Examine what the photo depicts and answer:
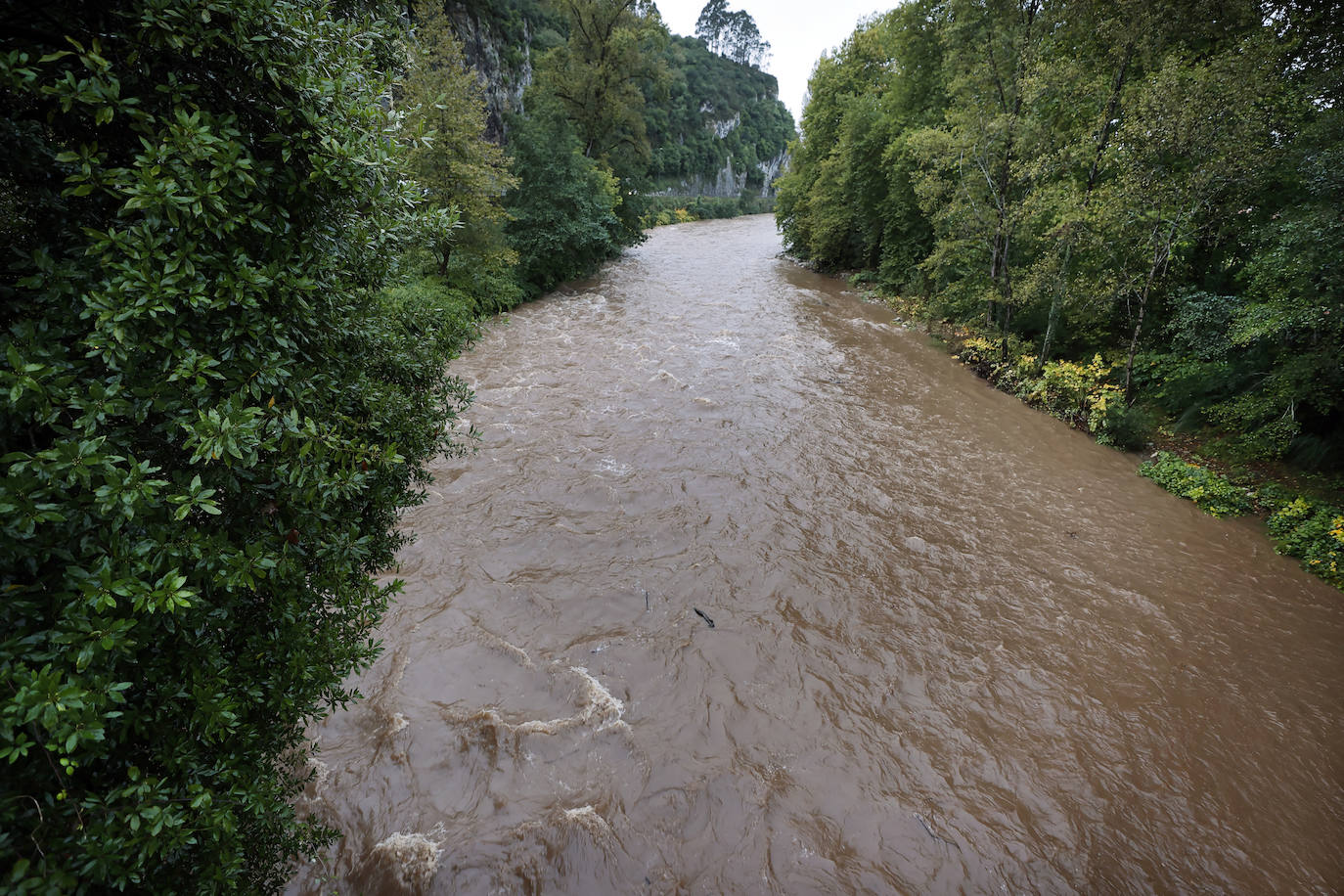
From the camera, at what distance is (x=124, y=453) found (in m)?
2.20

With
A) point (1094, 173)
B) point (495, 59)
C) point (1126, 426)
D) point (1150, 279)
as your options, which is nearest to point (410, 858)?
point (1126, 426)

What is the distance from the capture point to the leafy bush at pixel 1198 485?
8633 mm

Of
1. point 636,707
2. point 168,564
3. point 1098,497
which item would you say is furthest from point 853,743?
point 1098,497

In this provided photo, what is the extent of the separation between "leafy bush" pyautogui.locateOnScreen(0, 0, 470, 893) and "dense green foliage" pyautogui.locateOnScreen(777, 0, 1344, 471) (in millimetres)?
12044

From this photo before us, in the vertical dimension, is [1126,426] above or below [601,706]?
above

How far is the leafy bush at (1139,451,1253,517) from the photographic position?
8.63 m

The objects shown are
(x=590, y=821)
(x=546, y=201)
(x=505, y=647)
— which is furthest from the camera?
(x=546, y=201)

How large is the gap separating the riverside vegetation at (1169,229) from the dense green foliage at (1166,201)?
41 millimetres

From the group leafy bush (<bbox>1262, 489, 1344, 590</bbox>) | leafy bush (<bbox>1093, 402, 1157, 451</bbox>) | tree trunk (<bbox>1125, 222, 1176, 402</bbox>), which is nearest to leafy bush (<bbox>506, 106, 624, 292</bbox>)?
tree trunk (<bbox>1125, 222, 1176, 402</bbox>)

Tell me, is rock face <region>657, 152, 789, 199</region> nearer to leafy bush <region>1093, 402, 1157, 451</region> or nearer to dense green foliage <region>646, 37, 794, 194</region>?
dense green foliage <region>646, 37, 794, 194</region>

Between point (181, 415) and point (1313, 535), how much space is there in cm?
1244

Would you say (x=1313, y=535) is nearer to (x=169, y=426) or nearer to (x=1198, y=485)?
(x=1198, y=485)

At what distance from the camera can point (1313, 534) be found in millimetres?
7605

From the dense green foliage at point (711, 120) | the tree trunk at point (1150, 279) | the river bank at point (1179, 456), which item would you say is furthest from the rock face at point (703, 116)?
Answer: the tree trunk at point (1150, 279)
